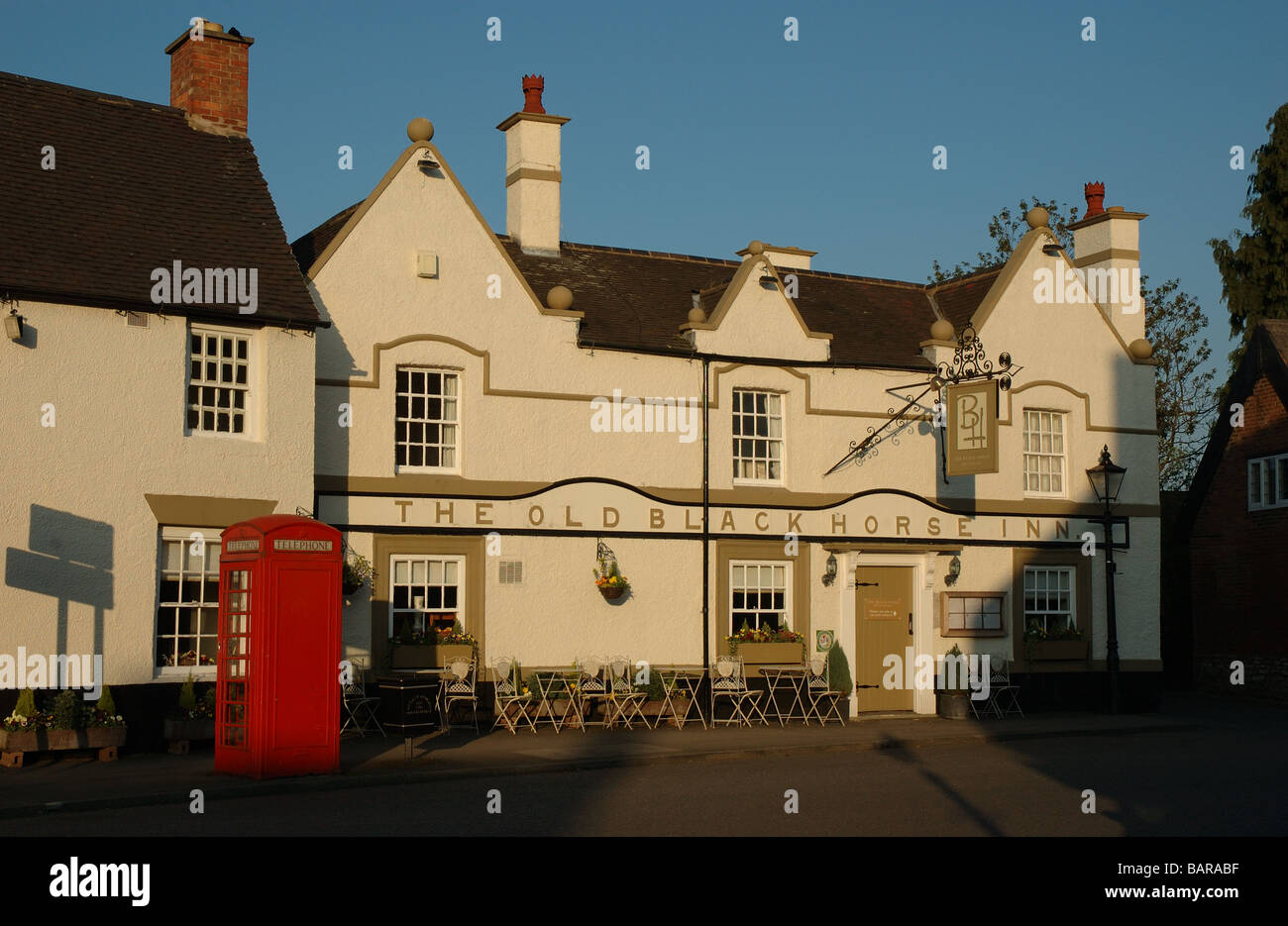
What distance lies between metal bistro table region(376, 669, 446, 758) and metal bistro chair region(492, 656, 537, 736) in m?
0.93

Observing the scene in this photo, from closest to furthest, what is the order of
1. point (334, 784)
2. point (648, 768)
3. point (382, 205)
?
point (334, 784)
point (648, 768)
point (382, 205)

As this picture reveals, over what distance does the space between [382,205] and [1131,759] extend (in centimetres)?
1285

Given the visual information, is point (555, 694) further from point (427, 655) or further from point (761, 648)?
point (761, 648)

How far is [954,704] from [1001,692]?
1.29 m

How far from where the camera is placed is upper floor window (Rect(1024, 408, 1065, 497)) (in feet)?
85.9

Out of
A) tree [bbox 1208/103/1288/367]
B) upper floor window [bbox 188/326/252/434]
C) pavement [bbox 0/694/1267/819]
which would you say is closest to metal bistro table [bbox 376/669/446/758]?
pavement [bbox 0/694/1267/819]

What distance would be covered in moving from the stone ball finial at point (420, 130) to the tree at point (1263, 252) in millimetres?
24858

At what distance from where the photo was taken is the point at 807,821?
12641mm

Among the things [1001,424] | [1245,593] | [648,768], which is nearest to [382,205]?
[648,768]

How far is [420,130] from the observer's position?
2164cm

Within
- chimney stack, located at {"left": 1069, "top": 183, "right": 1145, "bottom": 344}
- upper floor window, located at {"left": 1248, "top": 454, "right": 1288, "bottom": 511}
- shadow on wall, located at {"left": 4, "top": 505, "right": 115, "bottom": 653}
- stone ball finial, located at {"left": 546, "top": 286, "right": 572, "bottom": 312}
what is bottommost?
shadow on wall, located at {"left": 4, "top": 505, "right": 115, "bottom": 653}

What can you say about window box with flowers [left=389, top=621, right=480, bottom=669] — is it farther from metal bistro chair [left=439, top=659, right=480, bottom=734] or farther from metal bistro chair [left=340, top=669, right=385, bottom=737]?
metal bistro chair [left=340, top=669, right=385, bottom=737]

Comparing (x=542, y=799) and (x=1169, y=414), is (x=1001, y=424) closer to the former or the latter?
(x=542, y=799)

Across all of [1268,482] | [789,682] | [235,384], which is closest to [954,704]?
[789,682]
